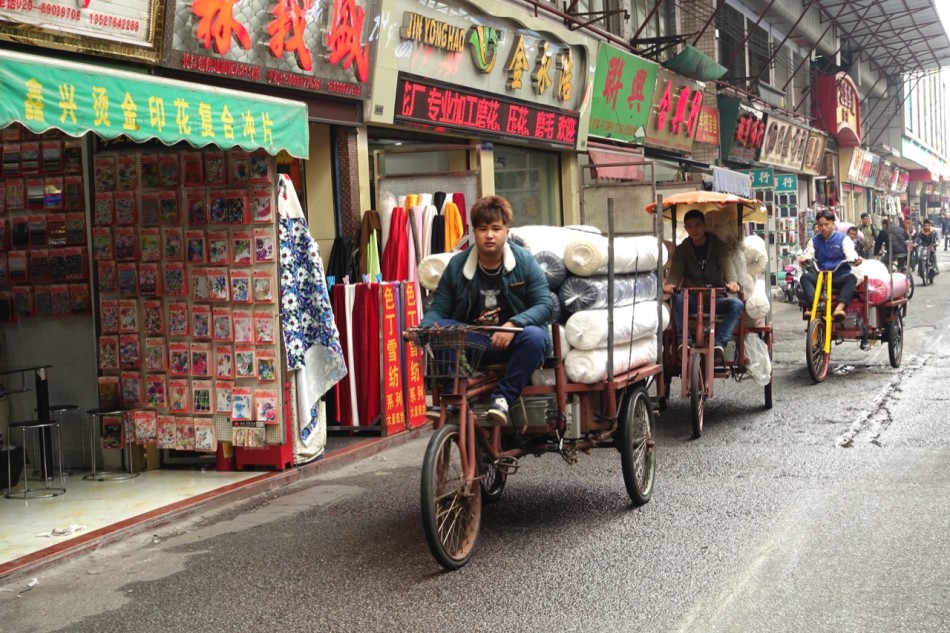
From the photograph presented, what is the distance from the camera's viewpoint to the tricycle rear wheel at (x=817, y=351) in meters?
12.8

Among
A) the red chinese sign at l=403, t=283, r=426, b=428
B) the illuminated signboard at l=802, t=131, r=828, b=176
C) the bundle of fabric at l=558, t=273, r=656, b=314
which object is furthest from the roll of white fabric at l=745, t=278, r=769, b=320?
the illuminated signboard at l=802, t=131, r=828, b=176

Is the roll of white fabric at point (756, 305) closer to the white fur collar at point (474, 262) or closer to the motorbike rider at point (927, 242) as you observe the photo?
the white fur collar at point (474, 262)

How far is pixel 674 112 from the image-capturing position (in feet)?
77.0

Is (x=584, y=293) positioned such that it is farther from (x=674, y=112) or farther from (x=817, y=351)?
(x=674, y=112)

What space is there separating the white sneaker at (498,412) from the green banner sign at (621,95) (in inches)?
529

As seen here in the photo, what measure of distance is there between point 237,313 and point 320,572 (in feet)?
10.8

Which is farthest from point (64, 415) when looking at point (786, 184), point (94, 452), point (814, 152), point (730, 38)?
point (814, 152)

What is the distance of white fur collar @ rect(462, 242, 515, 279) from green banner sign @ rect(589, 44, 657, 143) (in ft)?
42.0

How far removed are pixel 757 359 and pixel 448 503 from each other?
224 inches

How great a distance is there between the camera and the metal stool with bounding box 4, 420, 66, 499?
8.52m

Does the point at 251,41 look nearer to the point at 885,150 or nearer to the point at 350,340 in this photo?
the point at 350,340

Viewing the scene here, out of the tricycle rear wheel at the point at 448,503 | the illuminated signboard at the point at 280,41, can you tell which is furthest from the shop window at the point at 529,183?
→ the tricycle rear wheel at the point at 448,503

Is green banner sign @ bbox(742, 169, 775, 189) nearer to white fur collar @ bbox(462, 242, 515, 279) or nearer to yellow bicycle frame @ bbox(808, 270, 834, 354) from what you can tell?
yellow bicycle frame @ bbox(808, 270, 834, 354)

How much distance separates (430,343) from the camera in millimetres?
6312
